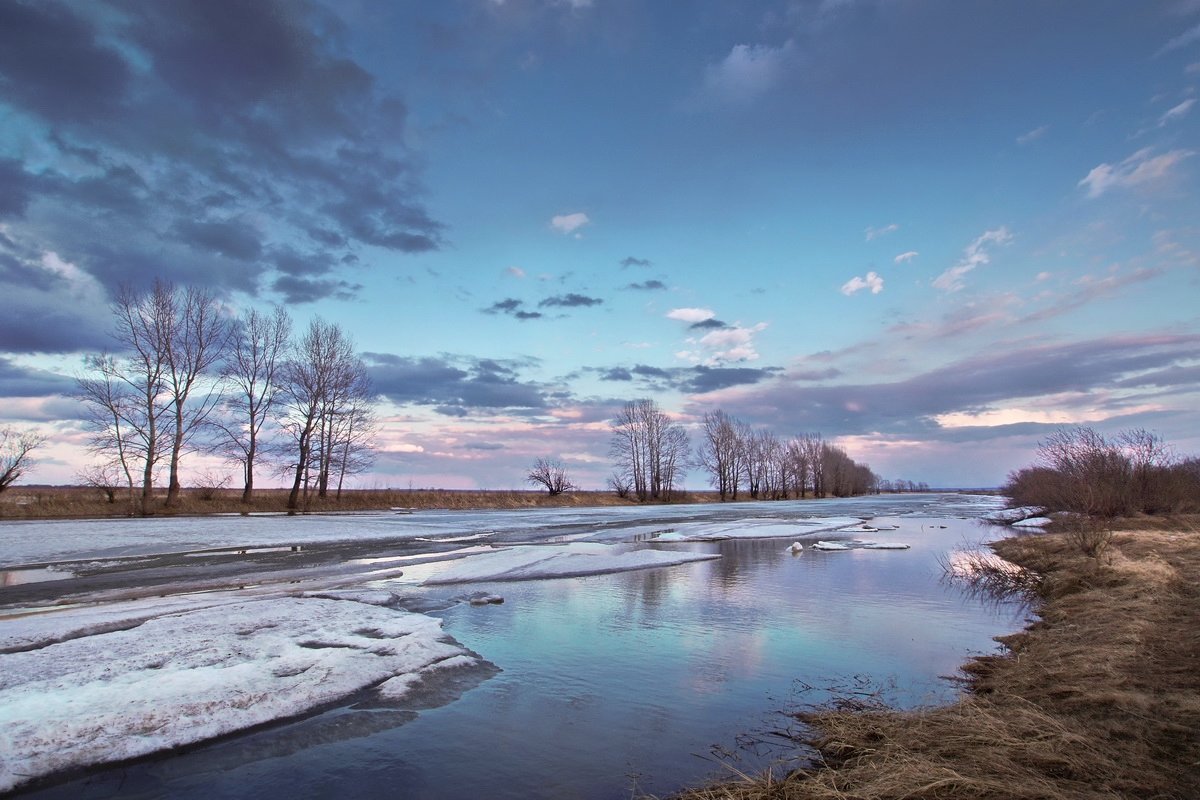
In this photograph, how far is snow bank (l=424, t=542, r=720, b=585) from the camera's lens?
11969 mm

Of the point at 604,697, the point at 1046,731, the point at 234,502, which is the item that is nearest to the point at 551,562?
the point at 604,697

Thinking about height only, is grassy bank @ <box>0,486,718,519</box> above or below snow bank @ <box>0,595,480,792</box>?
above

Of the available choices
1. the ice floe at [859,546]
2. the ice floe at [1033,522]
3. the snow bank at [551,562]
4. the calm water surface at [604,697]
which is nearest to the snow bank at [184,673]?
the calm water surface at [604,697]

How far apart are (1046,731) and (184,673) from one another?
686cm

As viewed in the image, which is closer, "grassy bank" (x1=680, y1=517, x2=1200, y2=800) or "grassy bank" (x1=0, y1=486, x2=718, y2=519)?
"grassy bank" (x1=680, y1=517, x2=1200, y2=800)

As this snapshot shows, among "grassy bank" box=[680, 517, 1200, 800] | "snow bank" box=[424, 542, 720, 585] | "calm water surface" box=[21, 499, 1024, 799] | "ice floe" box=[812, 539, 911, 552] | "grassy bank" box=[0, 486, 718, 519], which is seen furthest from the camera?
"grassy bank" box=[0, 486, 718, 519]

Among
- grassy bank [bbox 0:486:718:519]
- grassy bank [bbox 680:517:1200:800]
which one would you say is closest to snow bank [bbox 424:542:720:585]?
grassy bank [bbox 680:517:1200:800]

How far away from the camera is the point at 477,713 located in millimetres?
4969

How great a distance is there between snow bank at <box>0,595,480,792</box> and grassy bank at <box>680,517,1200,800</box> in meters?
A: 3.71

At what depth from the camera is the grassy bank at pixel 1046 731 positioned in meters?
3.28

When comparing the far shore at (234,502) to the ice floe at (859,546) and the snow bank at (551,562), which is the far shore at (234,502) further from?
the ice floe at (859,546)

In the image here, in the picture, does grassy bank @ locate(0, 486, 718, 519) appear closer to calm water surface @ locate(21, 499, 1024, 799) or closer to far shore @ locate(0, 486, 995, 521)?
far shore @ locate(0, 486, 995, 521)

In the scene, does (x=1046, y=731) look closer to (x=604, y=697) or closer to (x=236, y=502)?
(x=604, y=697)

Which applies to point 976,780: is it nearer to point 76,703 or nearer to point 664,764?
point 664,764
